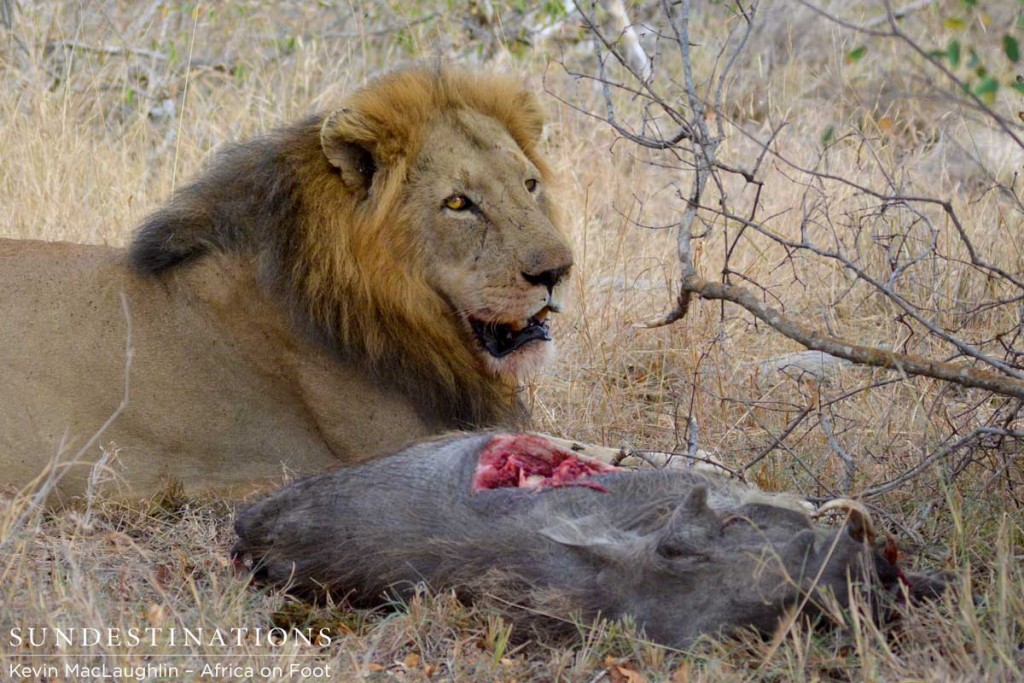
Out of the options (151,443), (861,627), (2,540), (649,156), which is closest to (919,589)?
(861,627)

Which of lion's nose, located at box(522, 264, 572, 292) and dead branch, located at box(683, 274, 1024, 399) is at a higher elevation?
lion's nose, located at box(522, 264, 572, 292)

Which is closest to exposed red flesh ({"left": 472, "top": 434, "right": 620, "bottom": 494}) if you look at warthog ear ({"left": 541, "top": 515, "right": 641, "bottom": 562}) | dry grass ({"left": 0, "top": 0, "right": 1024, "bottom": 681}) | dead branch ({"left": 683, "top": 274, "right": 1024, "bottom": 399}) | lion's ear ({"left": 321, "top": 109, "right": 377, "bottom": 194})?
warthog ear ({"left": 541, "top": 515, "right": 641, "bottom": 562})

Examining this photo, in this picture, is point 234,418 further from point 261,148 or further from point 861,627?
point 861,627

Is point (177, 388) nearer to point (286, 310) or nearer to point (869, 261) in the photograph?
point (286, 310)

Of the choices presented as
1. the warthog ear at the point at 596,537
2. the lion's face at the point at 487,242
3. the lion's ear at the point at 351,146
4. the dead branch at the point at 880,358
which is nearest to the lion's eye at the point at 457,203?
the lion's face at the point at 487,242

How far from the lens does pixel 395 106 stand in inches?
160

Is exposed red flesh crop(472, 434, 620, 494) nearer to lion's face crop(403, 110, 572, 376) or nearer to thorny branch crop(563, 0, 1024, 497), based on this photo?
thorny branch crop(563, 0, 1024, 497)

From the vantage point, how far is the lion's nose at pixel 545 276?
3.87 metres

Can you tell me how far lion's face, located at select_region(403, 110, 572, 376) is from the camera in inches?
154

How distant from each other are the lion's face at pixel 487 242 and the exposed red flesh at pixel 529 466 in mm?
666

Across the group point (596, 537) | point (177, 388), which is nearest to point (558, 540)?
point (596, 537)

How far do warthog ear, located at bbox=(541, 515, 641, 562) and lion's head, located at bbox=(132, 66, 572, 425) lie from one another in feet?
3.89

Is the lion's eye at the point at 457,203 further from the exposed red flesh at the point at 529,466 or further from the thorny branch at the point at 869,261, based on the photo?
the exposed red flesh at the point at 529,466

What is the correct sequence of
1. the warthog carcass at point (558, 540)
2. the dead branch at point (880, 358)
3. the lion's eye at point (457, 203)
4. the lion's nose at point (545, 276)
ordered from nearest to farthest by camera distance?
the warthog carcass at point (558, 540), the dead branch at point (880, 358), the lion's nose at point (545, 276), the lion's eye at point (457, 203)
